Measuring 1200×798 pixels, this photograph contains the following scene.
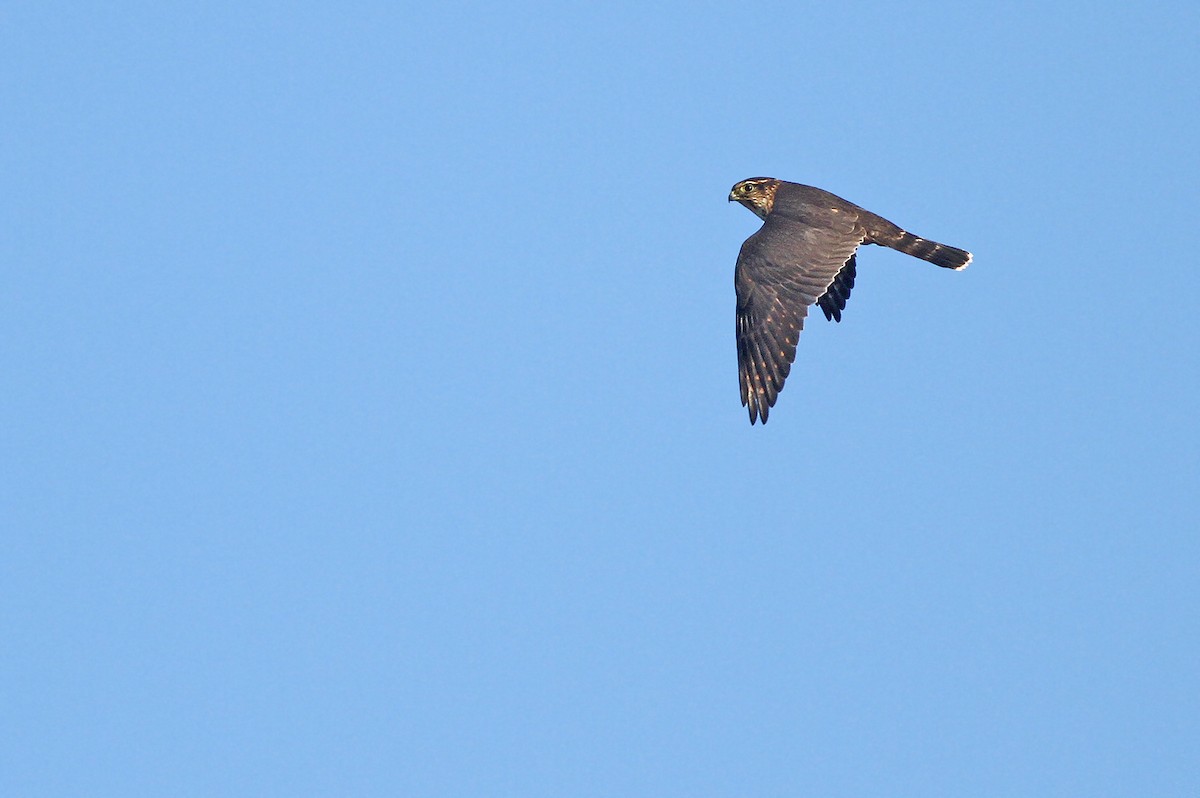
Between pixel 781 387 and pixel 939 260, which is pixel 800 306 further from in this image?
pixel 939 260

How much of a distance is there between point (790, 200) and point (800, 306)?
2.34m

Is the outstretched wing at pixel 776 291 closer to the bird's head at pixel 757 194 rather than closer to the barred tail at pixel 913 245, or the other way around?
the barred tail at pixel 913 245

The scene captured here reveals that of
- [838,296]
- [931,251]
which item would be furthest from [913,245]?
[838,296]

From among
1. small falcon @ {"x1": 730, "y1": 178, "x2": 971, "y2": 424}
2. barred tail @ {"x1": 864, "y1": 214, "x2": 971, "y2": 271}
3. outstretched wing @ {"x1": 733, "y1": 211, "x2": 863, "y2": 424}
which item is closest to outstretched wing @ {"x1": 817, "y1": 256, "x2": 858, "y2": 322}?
small falcon @ {"x1": 730, "y1": 178, "x2": 971, "y2": 424}

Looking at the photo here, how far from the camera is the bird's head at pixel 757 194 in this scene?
2239 cm

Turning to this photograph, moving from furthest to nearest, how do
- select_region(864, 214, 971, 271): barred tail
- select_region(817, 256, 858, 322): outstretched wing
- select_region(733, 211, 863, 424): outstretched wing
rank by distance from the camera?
select_region(817, 256, 858, 322): outstretched wing < select_region(864, 214, 971, 271): barred tail < select_region(733, 211, 863, 424): outstretched wing

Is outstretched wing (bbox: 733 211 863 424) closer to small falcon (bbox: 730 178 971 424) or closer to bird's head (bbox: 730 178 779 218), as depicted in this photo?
small falcon (bbox: 730 178 971 424)

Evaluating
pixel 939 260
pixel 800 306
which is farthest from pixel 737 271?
pixel 939 260

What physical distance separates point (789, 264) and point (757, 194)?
2822 mm

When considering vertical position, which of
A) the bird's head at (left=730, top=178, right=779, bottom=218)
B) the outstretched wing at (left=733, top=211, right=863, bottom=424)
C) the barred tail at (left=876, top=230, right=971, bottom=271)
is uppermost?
the bird's head at (left=730, top=178, right=779, bottom=218)

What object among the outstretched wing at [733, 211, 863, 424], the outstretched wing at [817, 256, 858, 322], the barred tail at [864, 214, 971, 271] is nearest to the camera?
the outstretched wing at [733, 211, 863, 424]

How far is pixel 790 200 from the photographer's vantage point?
21.6 m

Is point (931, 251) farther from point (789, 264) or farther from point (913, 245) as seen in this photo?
point (789, 264)

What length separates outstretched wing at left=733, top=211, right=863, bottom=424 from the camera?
19.5 meters
